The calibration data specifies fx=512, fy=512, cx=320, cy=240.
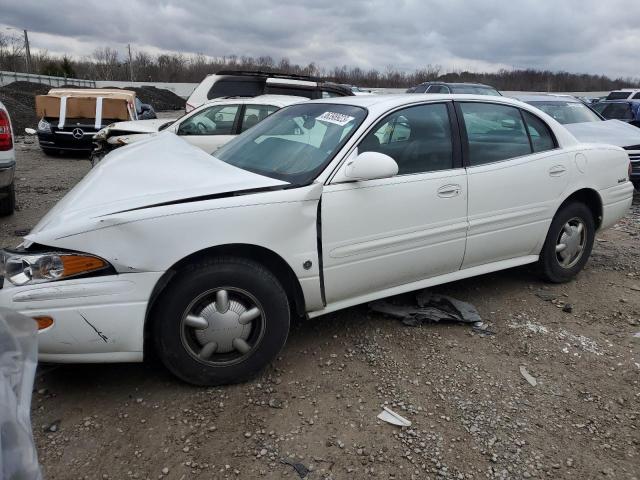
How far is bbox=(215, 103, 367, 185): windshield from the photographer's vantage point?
3.06 metres

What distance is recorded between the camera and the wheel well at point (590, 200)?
4160mm

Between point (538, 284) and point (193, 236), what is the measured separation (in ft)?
10.1

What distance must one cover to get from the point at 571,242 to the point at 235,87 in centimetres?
748

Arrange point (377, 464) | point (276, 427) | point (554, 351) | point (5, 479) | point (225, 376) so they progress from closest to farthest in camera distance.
→ point (5, 479), point (377, 464), point (276, 427), point (225, 376), point (554, 351)

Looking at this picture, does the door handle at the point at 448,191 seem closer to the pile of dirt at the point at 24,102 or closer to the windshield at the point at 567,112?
the windshield at the point at 567,112

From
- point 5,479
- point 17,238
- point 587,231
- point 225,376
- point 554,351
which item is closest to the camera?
point 5,479

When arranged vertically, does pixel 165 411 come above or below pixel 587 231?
below

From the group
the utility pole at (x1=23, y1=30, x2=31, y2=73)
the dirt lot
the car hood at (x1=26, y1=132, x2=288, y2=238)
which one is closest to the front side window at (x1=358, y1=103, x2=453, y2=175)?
the car hood at (x1=26, y1=132, x2=288, y2=238)

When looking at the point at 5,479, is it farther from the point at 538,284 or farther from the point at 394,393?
the point at 538,284

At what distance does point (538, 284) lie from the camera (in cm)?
434

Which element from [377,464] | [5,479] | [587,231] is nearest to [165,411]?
[377,464]

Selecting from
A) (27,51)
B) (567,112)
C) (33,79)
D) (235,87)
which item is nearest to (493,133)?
(567,112)

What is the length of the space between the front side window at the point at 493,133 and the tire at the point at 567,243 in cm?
68

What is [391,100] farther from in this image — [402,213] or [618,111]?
[618,111]
